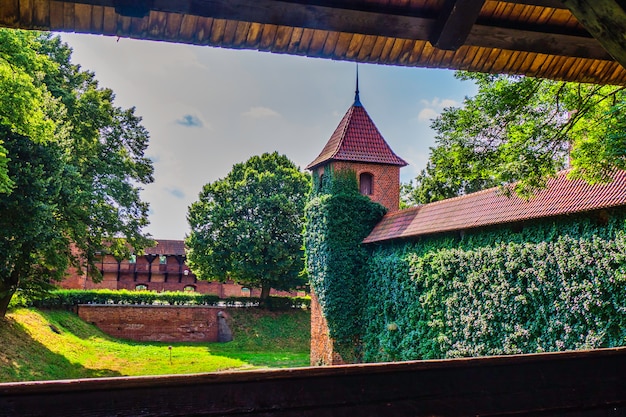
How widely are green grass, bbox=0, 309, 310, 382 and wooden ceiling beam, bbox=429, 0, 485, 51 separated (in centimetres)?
1414

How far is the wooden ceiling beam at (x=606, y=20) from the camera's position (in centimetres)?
206

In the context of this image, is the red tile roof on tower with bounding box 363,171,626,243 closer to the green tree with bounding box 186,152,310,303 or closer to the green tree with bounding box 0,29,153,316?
the green tree with bounding box 0,29,153,316

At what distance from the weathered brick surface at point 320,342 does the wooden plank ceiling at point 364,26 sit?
1726cm

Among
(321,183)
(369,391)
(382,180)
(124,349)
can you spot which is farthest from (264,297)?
(369,391)

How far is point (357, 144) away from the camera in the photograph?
21.8 metres

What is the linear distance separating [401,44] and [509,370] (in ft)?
6.40

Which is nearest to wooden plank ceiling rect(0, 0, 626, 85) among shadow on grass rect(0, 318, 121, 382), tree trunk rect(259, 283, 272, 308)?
shadow on grass rect(0, 318, 121, 382)

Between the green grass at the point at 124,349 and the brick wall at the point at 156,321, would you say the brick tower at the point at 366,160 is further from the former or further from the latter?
the brick wall at the point at 156,321

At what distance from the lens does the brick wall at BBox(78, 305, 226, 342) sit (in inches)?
1131

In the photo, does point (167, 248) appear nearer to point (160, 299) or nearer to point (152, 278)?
point (152, 278)

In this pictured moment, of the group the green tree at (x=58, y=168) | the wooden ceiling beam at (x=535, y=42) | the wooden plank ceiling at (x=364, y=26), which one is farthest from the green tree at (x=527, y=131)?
the green tree at (x=58, y=168)

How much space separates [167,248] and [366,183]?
1141 inches

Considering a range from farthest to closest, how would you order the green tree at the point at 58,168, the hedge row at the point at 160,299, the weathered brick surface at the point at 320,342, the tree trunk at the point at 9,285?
the hedge row at the point at 160,299
the weathered brick surface at the point at 320,342
the tree trunk at the point at 9,285
the green tree at the point at 58,168

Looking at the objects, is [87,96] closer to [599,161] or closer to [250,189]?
[250,189]
